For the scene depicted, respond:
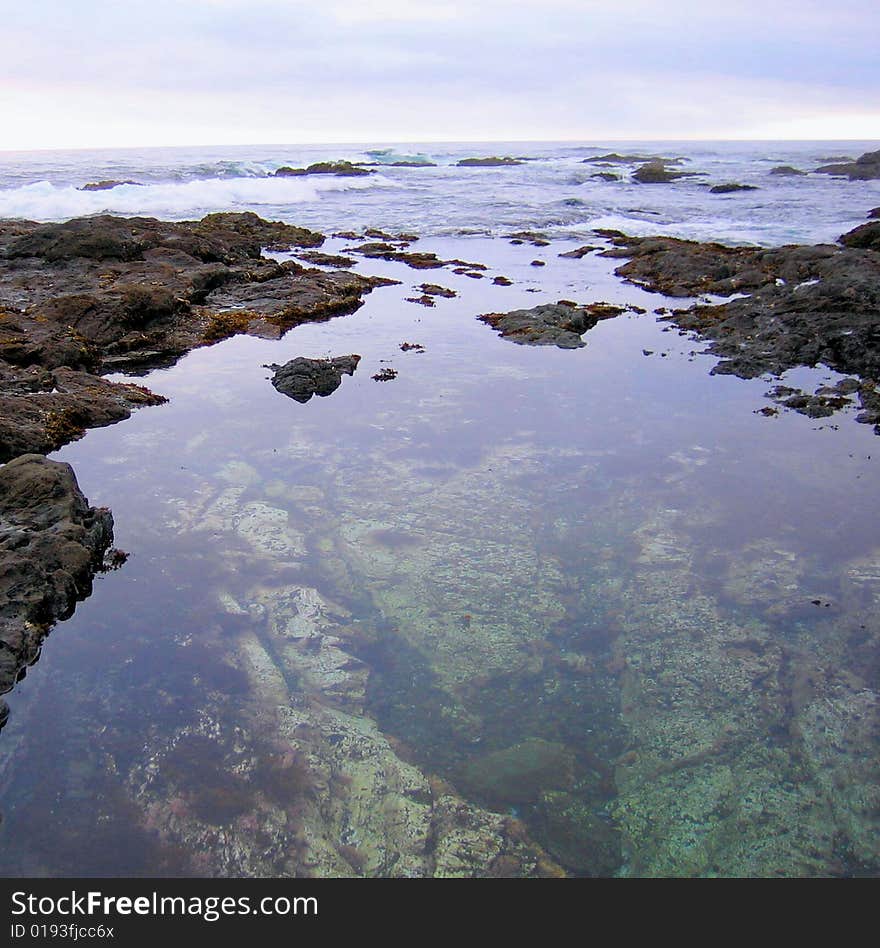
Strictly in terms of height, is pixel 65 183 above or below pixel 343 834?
above

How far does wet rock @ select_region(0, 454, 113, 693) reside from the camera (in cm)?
574

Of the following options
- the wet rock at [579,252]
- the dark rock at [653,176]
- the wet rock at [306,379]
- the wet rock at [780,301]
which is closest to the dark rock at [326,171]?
the dark rock at [653,176]

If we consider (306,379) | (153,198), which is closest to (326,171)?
(153,198)

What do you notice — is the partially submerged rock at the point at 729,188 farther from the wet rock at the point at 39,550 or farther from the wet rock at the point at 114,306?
the wet rock at the point at 39,550

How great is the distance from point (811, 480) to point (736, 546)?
7.88 ft

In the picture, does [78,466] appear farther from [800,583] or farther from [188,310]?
[188,310]

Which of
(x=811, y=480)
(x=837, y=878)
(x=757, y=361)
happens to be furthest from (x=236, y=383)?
(x=837, y=878)

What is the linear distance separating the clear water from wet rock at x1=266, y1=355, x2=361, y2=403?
0.70 meters

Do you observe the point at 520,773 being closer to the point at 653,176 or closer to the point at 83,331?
the point at 83,331

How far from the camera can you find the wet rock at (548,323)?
53.5ft

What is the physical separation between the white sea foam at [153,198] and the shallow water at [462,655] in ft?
134

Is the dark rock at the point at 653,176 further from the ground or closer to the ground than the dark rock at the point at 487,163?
closer to the ground

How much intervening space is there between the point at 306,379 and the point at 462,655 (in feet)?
26.3
